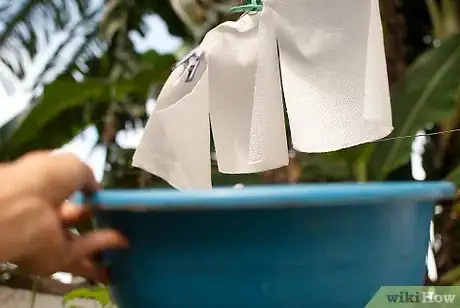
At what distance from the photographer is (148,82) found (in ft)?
3.23

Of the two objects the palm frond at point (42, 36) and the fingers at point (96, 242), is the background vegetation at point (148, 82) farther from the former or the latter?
the fingers at point (96, 242)

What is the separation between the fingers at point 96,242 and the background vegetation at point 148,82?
465 mm

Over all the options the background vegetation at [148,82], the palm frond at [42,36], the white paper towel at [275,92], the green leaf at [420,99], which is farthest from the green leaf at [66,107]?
the white paper towel at [275,92]

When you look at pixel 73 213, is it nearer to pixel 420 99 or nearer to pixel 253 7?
pixel 253 7

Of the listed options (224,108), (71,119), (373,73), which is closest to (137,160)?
(224,108)

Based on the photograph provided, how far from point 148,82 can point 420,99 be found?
1.32 ft

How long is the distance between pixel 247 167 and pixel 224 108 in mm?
51

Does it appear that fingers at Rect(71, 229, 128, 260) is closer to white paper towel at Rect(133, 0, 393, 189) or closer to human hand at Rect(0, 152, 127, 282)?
human hand at Rect(0, 152, 127, 282)

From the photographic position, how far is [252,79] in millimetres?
507

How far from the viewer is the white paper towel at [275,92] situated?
47 cm

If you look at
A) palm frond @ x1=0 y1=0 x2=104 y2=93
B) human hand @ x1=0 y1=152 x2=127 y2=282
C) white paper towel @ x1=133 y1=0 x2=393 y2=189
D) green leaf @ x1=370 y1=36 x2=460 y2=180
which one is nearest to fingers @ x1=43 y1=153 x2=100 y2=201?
human hand @ x1=0 y1=152 x2=127 y2=282

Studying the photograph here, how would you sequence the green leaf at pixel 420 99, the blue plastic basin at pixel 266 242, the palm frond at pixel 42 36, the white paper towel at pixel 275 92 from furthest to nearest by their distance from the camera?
1. the palm frond at pixel 42 36
2. the green leaf at pixel 420 99
3. the white paper towel at pixel 275 92
4. the blue plastic basin at pixel 266 242

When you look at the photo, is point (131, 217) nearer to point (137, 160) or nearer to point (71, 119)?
point (137, 160)

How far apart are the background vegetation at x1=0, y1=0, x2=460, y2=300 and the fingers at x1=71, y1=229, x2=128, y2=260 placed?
46cm
